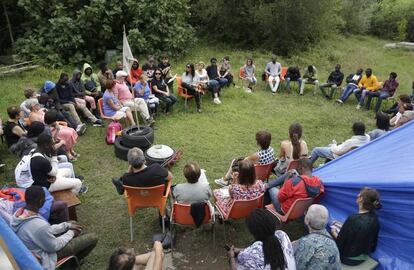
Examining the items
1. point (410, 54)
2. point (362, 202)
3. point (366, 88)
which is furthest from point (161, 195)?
point (410, 54)

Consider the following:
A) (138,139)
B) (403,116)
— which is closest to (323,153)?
(403,116)

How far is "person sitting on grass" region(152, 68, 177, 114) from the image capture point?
1009 cm

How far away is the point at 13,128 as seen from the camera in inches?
280

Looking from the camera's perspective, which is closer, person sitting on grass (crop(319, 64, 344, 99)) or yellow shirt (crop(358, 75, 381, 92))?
yellow shirt (crop(358, 75, 381, 92))

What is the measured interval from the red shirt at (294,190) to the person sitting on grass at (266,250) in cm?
145

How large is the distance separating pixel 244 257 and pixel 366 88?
9107 mm

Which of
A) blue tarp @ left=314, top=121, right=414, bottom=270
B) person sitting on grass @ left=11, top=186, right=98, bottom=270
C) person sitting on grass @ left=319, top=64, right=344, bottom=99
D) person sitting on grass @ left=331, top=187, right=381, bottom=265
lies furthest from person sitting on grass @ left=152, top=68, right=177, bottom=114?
person sitting on grass @ left=331, top=187, right=381, bottom=265

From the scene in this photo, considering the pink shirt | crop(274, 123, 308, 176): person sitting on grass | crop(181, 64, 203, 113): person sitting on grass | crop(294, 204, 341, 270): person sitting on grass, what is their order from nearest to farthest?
crop(294, 204, 341, 270): person sitting on grass → crop(274, 123, 308, 176): person sitting on grass → the pink shirt → crop(181, 64, 203, 113): person sitting on grass

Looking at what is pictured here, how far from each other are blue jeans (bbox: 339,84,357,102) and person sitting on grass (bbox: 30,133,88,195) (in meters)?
8.45

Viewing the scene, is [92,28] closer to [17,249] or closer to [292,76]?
[292,76]

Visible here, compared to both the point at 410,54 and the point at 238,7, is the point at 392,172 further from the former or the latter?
the point at 410,54

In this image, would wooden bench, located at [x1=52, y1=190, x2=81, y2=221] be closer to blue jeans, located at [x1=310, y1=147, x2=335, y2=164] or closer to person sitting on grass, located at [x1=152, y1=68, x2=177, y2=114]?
blue jeans, located at [x1=310, y1=147, x2=335, y2=164]

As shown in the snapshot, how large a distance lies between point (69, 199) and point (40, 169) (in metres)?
0.56

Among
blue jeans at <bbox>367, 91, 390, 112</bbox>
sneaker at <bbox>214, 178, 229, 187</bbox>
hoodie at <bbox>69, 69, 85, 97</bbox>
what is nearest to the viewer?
sneaker at <bbox>214, 178, 229, 187</bbox>
